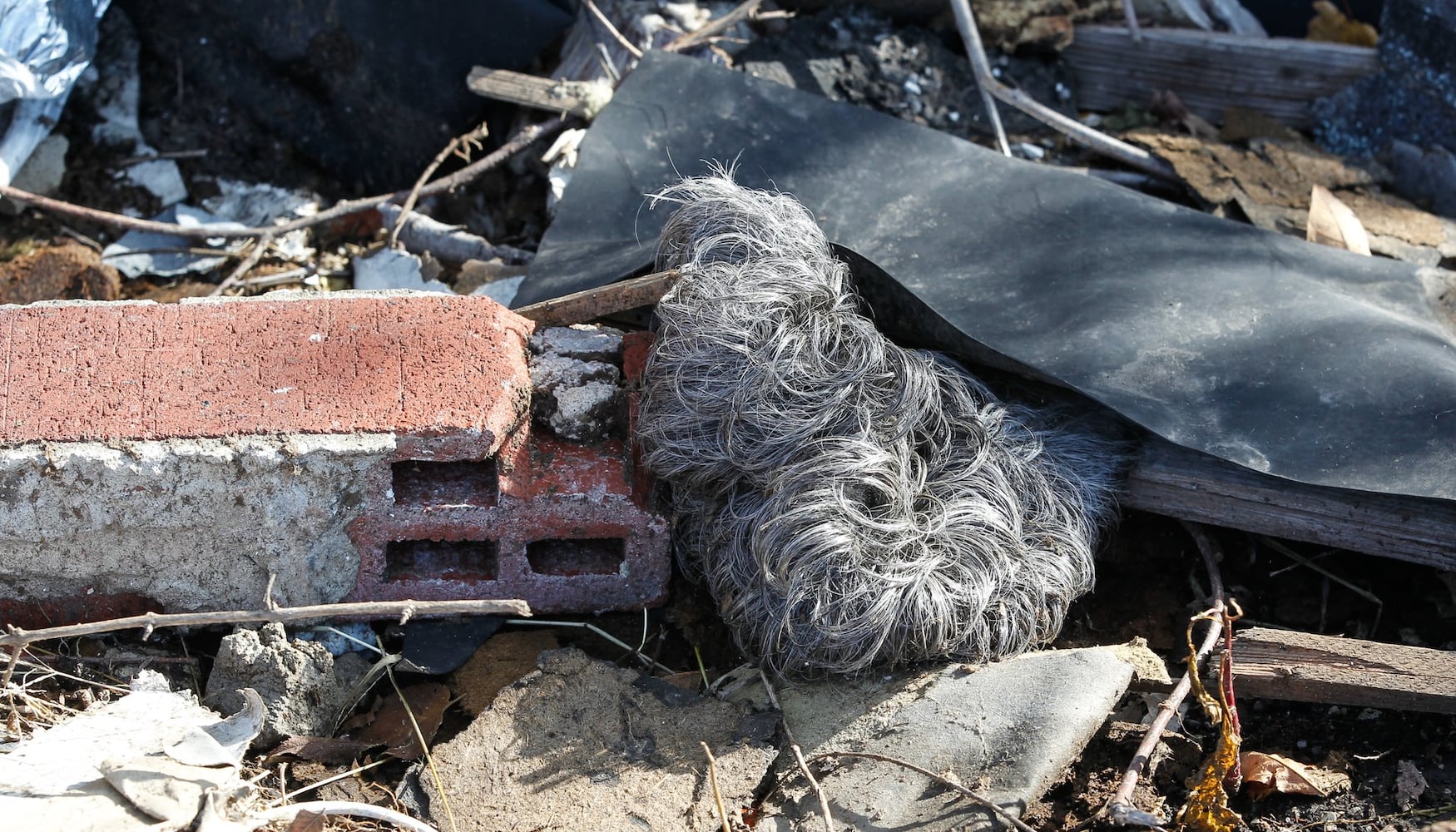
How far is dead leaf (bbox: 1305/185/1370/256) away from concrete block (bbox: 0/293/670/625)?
7.80ft

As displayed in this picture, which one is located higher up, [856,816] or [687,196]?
[687,196]

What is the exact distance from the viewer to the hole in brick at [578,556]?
2.87 meters

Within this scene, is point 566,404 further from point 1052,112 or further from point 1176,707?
point 1052,112

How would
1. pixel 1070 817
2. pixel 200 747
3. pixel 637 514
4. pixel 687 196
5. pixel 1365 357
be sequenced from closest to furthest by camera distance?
1. pixel 200 747
2. pixel 1070 817
3. pixel 637 514
4. pixel 1365 357
5. pixel 687 196

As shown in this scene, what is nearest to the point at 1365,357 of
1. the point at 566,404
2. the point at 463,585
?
the point at 566,404

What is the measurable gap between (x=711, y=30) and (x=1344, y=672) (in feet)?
9.64

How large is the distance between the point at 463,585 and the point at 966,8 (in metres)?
2.87

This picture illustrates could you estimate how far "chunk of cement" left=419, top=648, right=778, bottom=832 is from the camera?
2.43 m

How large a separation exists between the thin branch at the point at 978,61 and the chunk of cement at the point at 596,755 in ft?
7.99

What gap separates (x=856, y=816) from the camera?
2385 millimetres

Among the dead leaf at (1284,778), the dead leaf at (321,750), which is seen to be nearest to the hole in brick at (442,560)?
the dead leaf at (321,750)

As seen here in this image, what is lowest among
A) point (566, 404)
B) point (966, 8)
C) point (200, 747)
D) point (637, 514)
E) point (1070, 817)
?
point (1070, 817)

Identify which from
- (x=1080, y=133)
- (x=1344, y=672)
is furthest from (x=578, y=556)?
(x=1080, y=133)

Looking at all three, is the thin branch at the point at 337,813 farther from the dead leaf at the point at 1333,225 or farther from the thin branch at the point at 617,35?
the dead leaf at the point at 1333,225
